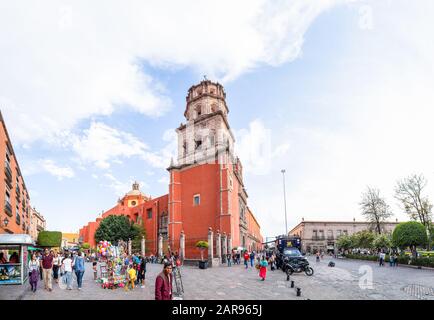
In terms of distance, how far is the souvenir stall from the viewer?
1477 cm

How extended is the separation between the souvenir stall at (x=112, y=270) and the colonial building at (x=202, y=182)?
60.7ft

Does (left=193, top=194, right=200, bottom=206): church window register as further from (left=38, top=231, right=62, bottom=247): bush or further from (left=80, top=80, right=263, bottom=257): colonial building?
(left=38, top=231, right=62, bottom=247): bush

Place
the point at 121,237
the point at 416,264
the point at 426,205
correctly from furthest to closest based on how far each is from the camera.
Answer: the point at 121,237
the point at 426,205
the point at 416,264

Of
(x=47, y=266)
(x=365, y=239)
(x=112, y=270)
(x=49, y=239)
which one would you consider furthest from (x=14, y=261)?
(x=365, y=239)

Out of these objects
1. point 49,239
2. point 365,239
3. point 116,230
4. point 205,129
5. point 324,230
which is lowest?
point 365,239

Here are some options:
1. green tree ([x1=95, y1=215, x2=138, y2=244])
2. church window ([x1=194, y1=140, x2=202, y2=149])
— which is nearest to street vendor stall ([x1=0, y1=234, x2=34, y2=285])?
church window ([x1=194, y1=140, x2=202, y2=149])

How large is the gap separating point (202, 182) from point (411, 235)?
72.6 feet

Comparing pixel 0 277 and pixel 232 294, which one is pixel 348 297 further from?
pixel 0 277

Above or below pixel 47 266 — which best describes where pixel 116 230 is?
above

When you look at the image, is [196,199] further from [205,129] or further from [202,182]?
[205,129]

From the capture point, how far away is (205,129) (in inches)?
1583

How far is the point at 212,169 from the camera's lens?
127 feet

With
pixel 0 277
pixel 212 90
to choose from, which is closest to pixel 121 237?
pixel 212 90
